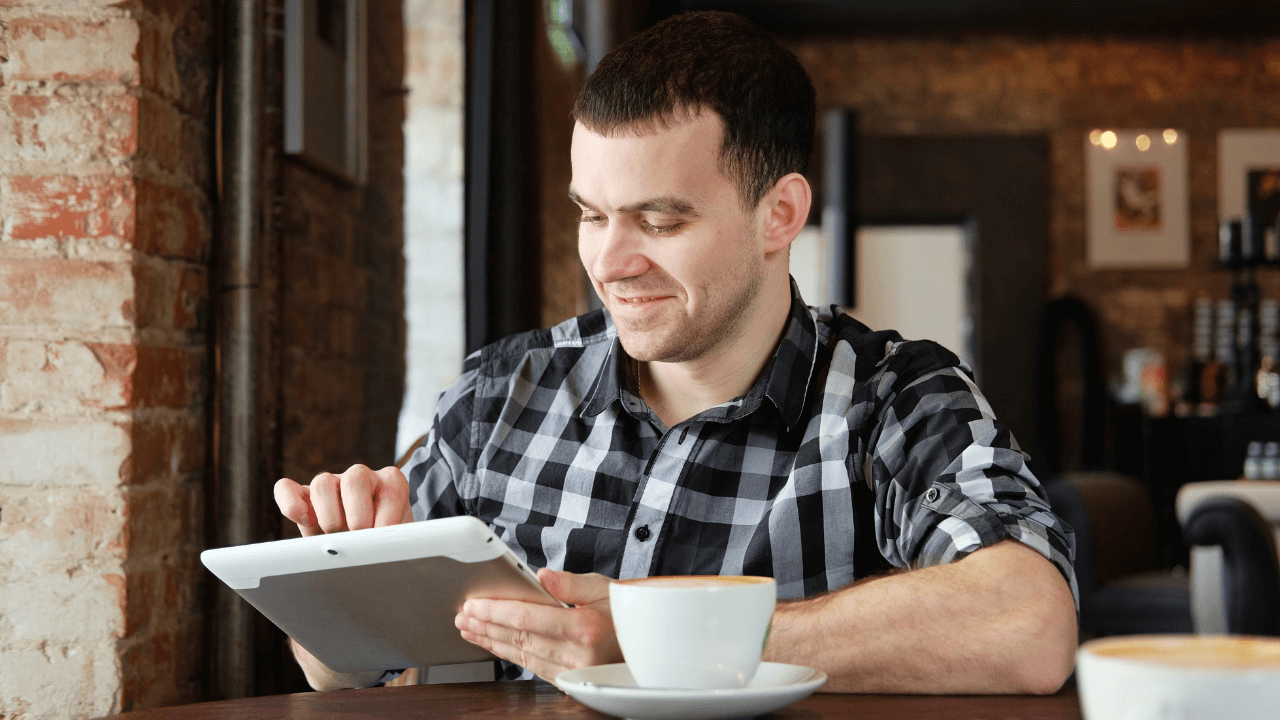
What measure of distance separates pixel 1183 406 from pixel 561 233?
3525 mm

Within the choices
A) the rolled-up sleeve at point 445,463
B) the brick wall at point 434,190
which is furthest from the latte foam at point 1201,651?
the brick wall at point 434,190

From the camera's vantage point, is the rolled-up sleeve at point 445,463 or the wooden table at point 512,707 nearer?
the wooden table at point 512,707

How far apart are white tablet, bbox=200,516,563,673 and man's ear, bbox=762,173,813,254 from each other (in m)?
0.60

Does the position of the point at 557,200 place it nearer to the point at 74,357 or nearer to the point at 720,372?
the point at 720,372

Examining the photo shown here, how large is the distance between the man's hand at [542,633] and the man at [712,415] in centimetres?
17

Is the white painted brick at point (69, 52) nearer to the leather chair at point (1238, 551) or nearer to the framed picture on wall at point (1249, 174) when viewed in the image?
the leather chair at point (1238, 551)

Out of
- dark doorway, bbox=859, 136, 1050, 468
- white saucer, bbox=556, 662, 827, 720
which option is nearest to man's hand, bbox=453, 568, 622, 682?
white saucer, bbox=556, 662, 827, 720

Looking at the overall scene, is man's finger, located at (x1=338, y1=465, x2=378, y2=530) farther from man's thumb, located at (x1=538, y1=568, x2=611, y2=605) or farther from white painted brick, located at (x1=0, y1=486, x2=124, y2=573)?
white painted brick, located at (x1=0, y1=486, x2=124, y2=573)

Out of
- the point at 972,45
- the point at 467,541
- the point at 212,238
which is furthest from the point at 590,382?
the point at 972,45

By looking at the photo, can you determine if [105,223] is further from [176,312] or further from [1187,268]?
[1187,268]

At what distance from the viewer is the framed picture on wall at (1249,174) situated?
5828mm

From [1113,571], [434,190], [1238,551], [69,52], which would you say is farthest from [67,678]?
[1113,571]

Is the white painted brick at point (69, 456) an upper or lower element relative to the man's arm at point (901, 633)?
upper

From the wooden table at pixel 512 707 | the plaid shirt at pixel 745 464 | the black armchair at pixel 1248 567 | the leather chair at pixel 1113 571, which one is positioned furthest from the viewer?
the leather chair at pixel 1113 571
